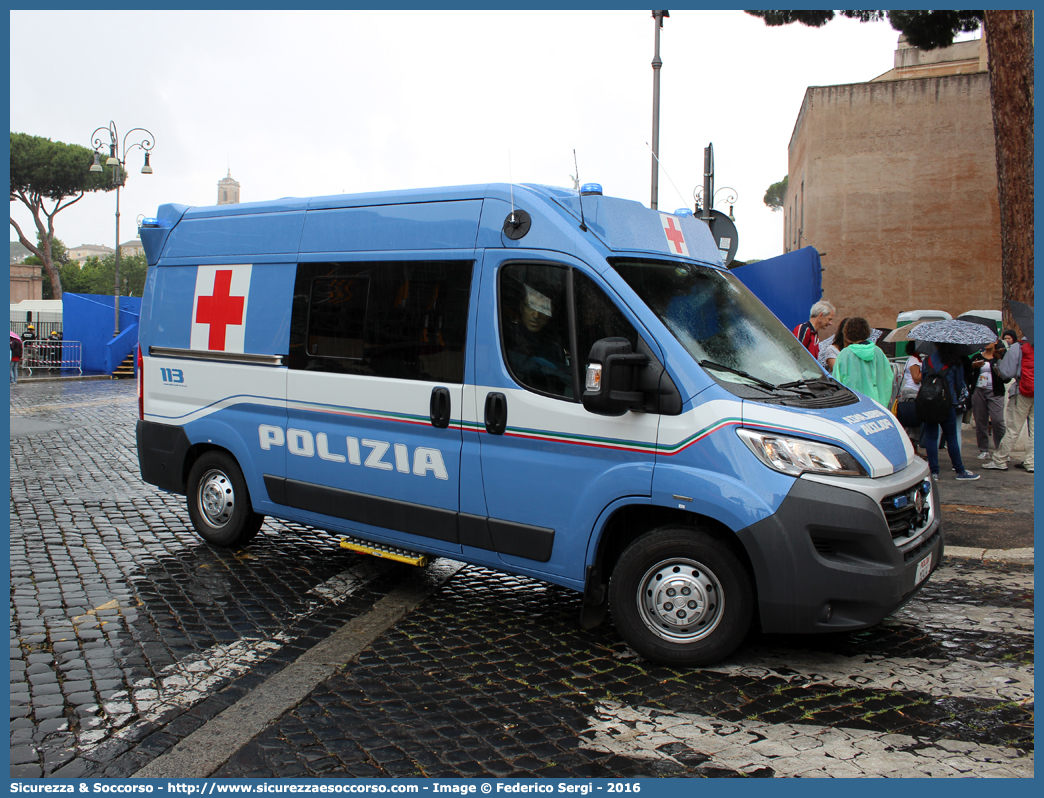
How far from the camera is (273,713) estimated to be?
11.9ft

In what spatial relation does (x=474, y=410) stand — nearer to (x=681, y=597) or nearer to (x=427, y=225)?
(x=427, y=225)

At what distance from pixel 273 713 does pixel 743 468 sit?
2285 mm

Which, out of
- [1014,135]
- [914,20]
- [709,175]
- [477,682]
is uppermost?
[914,20]

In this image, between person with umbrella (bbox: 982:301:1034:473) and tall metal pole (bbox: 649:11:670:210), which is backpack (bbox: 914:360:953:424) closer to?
person with umbrella (bbox: 982:301:1034:473)

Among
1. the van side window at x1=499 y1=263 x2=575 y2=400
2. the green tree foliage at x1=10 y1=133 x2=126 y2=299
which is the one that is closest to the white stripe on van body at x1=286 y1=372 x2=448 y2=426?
the van side window at x1=499 y1=263 x2=575 y2=400

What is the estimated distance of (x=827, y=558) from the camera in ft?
12.6

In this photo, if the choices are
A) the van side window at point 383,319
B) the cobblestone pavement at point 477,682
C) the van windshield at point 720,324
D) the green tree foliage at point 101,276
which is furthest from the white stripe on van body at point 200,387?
the green tree foliage at point 101,276

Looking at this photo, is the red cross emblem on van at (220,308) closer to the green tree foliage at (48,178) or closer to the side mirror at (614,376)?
the side mirror at (614,376)

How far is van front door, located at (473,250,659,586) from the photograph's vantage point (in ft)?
13.9

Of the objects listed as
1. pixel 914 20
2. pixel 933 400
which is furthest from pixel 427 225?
pixel 914 20

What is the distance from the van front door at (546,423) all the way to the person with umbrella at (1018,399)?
8.09m

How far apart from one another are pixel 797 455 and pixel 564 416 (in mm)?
1136

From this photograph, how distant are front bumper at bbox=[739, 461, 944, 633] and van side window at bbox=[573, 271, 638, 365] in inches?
42.7
